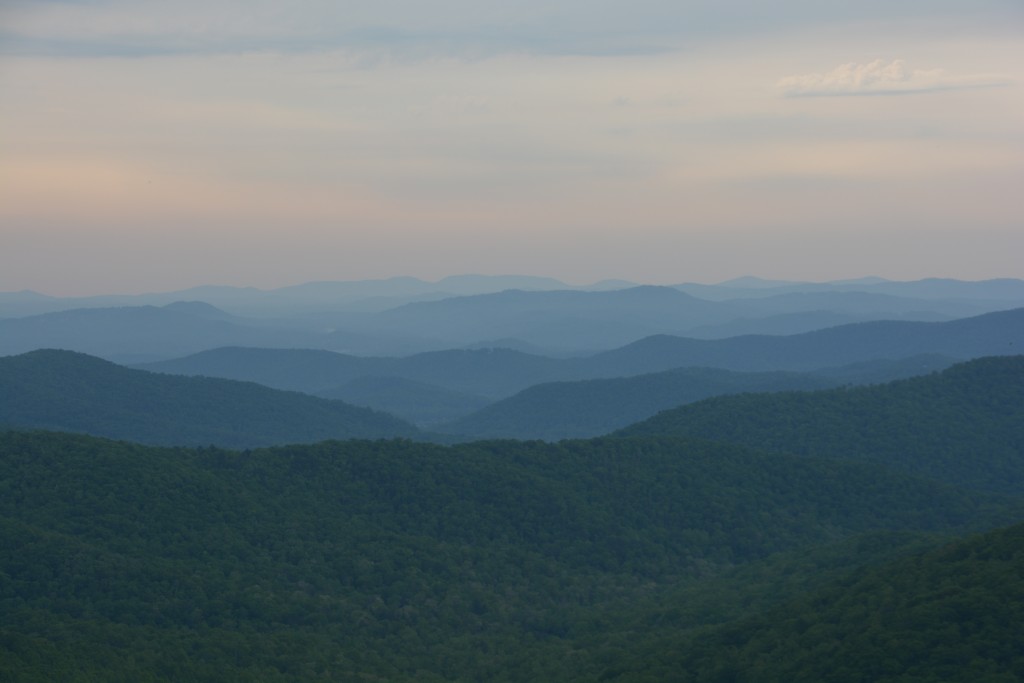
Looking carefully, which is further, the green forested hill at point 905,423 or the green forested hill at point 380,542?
the green forested hill at point 905,423

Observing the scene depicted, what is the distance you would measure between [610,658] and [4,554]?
24779mm

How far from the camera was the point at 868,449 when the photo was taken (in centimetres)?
7794

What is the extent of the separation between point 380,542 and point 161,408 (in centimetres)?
7649

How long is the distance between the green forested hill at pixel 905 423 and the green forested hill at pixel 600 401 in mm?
42659

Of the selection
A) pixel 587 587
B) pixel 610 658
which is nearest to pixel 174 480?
pixel 587 587

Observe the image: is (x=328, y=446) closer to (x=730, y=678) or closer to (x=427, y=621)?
(x=427, y=621)

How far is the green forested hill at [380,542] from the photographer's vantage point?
4062 centimetres

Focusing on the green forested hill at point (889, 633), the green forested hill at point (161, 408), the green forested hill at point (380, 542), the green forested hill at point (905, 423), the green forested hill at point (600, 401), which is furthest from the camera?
the green forested hill at point (600, 401)

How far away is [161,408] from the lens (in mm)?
121938

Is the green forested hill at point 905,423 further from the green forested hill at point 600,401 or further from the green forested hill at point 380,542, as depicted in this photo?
the green forested hill at point 600,401

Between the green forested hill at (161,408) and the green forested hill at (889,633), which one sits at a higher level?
the green forested hill at (161,408)

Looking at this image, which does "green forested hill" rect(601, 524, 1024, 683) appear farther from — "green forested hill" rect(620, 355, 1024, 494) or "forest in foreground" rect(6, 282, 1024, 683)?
"green forested hill" rect(620, 355, 1024, 494)

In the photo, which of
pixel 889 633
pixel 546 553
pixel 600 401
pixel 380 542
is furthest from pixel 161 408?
pixel 889 633

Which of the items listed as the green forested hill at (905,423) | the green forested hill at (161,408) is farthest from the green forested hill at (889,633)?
the green forested hill at (161,408)
